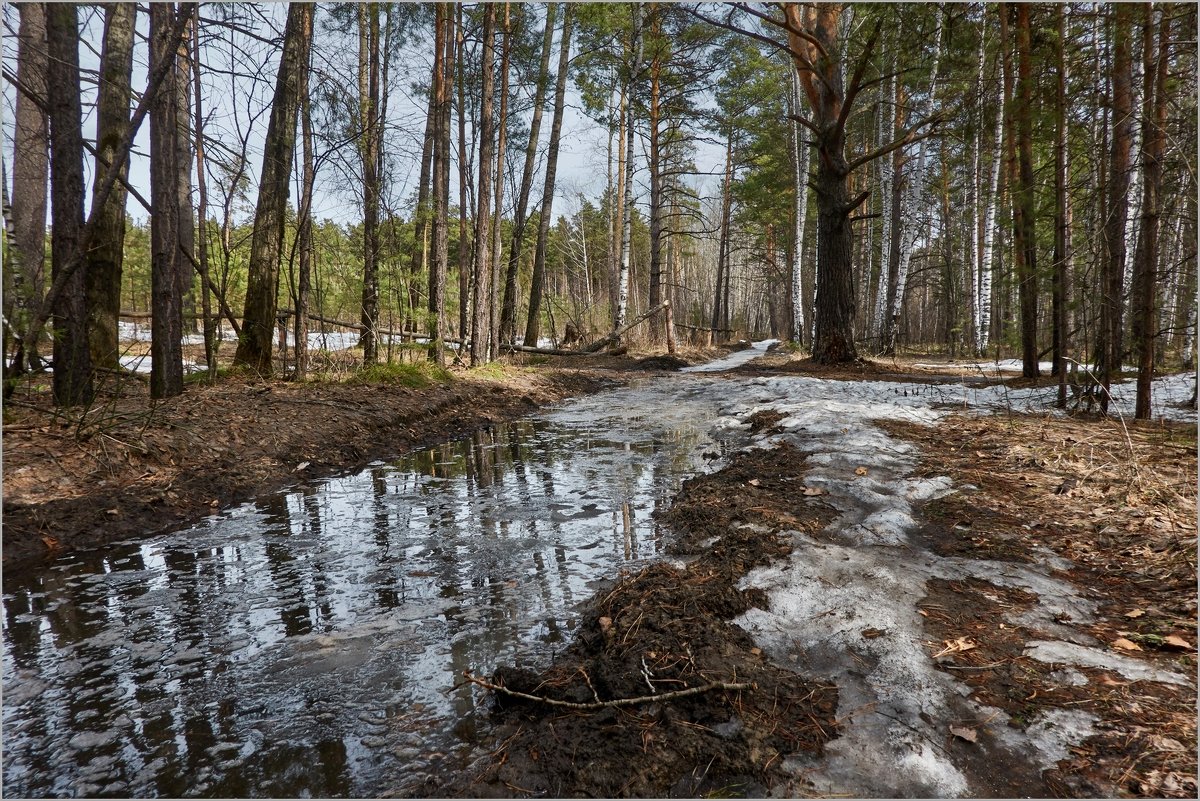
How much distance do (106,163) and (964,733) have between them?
29.1 feet

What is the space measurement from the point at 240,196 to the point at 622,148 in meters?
14.6

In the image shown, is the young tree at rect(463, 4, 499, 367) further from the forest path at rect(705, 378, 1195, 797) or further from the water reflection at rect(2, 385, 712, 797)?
the forest path at rect(705, 378, 1195, 797)

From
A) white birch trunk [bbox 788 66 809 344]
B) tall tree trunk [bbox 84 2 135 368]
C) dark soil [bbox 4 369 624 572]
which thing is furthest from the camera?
white birch trunk [bbox 788 66 809 344]

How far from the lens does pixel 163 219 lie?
557 centimetres

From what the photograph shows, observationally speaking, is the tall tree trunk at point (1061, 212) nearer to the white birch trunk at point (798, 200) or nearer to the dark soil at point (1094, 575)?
the dark soil at point (1094, 575)

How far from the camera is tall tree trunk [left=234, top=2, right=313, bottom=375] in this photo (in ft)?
27.0

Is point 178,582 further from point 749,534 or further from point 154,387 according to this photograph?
point 154,387

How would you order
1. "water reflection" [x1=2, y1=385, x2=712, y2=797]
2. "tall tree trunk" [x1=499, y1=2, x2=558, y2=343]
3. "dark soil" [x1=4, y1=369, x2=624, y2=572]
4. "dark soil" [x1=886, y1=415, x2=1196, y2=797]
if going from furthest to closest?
1. "tall tree trunk" [x1=499, y1=2, x2=558, y2=343]
2. "dark soil" [x1=4, y1=369, x2=624, y2=572]
3. "water reflection" [x1=2, y1=385, x2=712, y2=797]
4. "dark soil" [x1=886, y1=415, x2=1196, y2=797]

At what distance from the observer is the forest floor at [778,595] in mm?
1674

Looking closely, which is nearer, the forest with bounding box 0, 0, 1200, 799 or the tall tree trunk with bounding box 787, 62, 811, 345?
the forest with bounding box 0, 0, 1200, 799

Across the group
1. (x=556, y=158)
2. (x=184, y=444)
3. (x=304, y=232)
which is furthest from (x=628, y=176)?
(x=184, y=444)

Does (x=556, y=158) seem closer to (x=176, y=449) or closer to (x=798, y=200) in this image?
(x=798, y=200)

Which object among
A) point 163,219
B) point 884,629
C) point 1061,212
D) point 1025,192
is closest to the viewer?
point 884,629

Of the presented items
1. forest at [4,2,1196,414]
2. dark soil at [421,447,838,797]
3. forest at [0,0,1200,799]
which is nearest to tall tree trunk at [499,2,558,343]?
forest at [4,2,1196,414]
